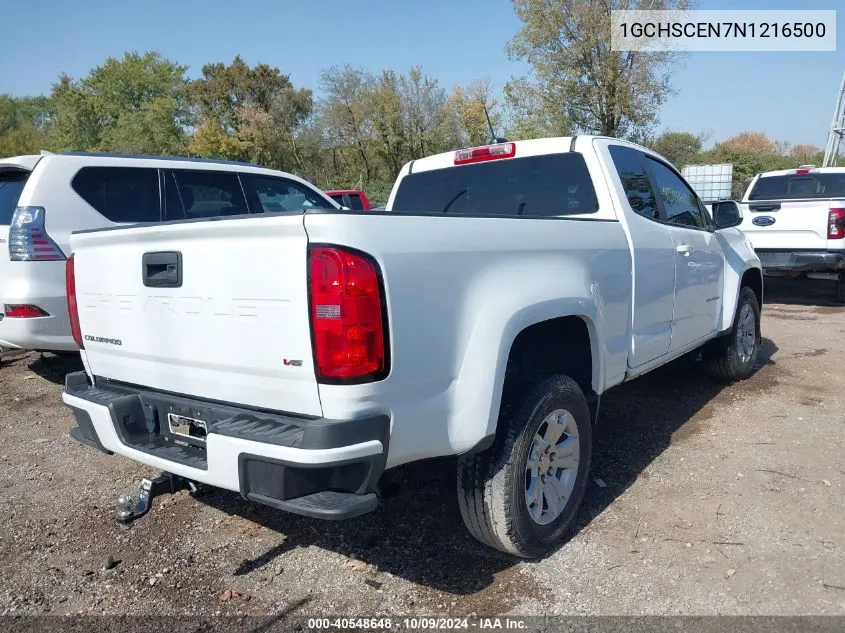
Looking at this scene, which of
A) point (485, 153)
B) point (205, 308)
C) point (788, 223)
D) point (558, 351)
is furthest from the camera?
point (788, 223)

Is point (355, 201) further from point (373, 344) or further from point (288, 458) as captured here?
point (288, 458)

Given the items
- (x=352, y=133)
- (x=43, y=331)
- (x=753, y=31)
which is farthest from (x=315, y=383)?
(x=352, y=133)

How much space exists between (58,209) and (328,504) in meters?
4.14

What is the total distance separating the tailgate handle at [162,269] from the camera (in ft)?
8.10

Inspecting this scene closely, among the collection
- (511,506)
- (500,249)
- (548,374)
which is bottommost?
(511,506)

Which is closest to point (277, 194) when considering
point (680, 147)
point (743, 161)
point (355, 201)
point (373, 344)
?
point (355, 201)

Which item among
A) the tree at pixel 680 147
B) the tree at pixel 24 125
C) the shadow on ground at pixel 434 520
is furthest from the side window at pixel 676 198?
the tree at pixel 24 125

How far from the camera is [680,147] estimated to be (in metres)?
31.0

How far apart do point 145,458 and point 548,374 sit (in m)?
1.75

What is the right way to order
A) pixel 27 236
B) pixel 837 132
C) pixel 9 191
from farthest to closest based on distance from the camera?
pixel 837 132, pixel 9 191, pixel 27 236

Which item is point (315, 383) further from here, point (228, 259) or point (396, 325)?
point (228, 259)

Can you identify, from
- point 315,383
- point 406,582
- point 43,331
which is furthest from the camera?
point 43,331

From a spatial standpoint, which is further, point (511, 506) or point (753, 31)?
point (753, 31)

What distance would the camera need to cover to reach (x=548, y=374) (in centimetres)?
290
